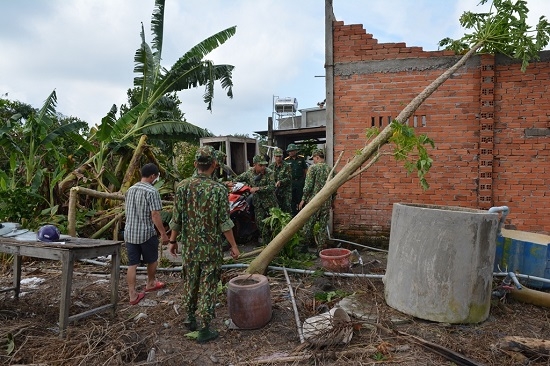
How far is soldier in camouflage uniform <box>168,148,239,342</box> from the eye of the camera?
405cm

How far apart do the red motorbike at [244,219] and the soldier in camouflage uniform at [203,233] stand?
11.6ft

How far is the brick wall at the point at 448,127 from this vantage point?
22.8 feet

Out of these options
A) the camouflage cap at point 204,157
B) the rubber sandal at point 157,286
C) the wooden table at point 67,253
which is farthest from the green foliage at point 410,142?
the wooden table at point 67,253

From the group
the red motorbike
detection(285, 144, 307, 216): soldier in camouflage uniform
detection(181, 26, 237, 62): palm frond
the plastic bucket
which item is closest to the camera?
the plastic bucket

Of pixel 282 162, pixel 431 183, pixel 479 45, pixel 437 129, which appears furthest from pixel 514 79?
pixel 282 162

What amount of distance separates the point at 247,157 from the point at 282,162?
3.63 meters

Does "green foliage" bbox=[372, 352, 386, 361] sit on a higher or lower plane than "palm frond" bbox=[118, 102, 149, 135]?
lower

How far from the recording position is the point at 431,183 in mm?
7344

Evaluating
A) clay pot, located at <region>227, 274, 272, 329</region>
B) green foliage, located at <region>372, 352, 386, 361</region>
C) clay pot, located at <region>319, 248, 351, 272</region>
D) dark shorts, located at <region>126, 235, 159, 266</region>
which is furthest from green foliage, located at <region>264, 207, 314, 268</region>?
green foliage, located at <region>372, 352, 386, 361</region>

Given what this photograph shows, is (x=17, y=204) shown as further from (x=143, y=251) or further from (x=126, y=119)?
(x=143, y=251)

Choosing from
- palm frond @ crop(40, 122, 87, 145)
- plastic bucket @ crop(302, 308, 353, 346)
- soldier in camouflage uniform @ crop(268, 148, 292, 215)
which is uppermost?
palm frond @ crop(40, 122, 87, 145)

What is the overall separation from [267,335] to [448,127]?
5.08 m

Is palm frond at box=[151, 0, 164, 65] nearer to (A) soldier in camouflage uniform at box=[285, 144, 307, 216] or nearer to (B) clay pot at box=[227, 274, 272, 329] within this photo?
(A) soldier in camouflage uniform at box=[285, 144, 307, 216]

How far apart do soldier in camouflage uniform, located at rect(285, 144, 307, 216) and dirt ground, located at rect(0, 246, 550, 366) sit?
133 inches
